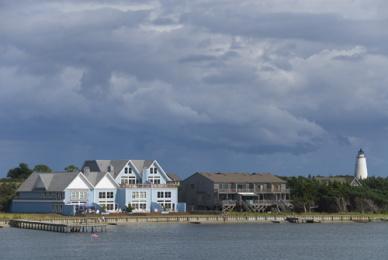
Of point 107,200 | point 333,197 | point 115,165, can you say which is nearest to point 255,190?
point 333,197

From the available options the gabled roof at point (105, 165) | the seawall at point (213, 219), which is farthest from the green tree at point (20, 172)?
the seawall at point (213, 219)

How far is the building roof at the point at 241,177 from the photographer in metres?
108

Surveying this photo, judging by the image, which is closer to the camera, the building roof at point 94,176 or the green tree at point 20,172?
the building roof at point 94,176

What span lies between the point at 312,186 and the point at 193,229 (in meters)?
28.6

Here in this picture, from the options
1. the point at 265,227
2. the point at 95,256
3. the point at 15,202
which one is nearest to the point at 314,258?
the point at 95,256

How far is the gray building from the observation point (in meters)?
107

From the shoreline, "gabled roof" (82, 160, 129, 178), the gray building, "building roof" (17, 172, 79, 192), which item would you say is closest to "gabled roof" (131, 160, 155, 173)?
"gabled roof" (82, 160, 129, 178)

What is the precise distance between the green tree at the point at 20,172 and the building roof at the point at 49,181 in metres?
23.6

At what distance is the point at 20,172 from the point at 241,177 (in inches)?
1311

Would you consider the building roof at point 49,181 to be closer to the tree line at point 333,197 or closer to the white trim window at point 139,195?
the white trim window at point 139,195

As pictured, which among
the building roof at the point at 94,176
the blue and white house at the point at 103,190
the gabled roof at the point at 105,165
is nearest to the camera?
the blue and white house at the point at 103,190

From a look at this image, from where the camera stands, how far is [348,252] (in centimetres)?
6762

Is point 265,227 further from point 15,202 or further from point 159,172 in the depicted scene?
point 15,202

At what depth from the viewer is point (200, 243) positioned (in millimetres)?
72438
